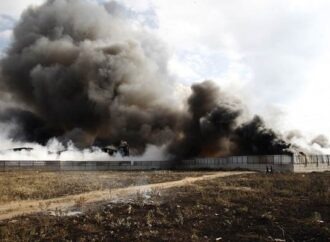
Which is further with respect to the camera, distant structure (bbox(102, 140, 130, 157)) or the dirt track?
distant structure (bbox(102, 140, 130, 157))

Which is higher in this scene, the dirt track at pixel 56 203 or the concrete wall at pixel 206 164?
the concrete wall at pixel 206 164

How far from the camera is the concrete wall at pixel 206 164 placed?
6650 centimetres

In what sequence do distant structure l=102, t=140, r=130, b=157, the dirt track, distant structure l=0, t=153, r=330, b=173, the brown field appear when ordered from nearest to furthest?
the brown field → the dirt track → distant structure l=0, t=153, r=330, b=173 → distant structure l=102, t=140, r=130, b=157

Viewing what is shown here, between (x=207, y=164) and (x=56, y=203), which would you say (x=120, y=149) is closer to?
(x=207, y=164)

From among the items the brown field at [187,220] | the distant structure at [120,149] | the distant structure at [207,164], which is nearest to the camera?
the brown field at [187,220]

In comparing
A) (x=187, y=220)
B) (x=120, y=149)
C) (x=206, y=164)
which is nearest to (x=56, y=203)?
(x=187, y=220)

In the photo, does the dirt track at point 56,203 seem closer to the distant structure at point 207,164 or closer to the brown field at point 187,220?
the brown field at point 187,220

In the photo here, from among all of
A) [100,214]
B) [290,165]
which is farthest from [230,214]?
[290,165]

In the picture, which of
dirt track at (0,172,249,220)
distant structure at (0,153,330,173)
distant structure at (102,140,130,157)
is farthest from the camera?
distant structure at (102,140,130,157)

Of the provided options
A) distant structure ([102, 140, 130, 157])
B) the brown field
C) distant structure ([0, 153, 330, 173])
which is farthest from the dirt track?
distant structure ([102, 140, 130, 157])

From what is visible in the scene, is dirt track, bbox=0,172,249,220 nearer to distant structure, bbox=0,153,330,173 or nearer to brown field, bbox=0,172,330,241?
brown field, bbox=0,172,330,241

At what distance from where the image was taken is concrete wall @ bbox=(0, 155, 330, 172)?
66.5 metres

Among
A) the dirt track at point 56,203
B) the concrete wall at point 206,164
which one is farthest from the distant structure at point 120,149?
the dirt track at point 56,203

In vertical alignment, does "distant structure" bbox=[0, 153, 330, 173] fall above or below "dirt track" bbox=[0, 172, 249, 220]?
above
